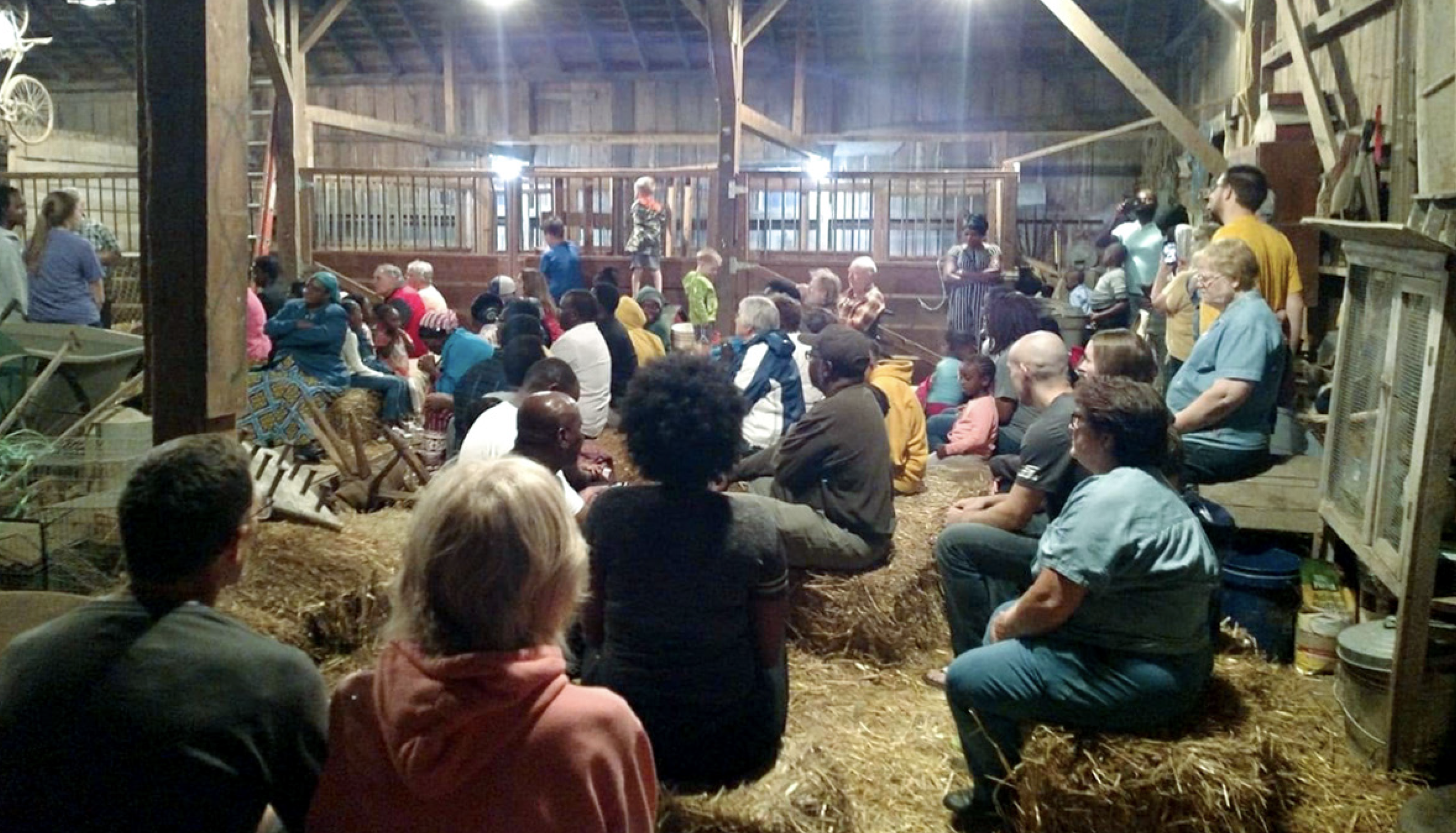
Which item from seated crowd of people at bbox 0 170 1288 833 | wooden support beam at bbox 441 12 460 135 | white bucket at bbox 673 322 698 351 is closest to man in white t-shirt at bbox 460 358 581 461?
seated crowd of people at bbox 0 170 1288 833

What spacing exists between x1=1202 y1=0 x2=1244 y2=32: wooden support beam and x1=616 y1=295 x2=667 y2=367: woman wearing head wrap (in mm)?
4820

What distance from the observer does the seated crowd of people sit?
1651 mm

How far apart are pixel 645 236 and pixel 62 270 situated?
5492 millimetres

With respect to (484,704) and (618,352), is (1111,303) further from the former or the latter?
(484,704)

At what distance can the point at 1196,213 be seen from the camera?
10.5 m

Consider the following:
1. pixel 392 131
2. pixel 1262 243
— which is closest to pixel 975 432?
pixel 1262 243

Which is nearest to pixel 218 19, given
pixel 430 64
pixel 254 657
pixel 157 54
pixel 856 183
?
pixel 157 54

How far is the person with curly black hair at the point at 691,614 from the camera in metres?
2.63

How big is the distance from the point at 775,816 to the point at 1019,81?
14.6 metres

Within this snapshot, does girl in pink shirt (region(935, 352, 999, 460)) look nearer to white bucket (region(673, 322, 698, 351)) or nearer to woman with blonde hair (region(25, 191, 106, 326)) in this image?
white bucket (region(673, 322, 698, 351))

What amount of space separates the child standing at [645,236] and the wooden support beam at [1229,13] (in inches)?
206

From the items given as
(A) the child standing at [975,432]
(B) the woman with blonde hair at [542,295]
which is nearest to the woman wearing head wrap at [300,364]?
(B) the woman with blonde hair at [542,295]

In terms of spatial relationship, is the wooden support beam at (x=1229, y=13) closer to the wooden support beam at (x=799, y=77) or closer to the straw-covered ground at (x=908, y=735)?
the straw-covered ground at (x=908, y=735)

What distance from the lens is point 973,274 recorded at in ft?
31.4
